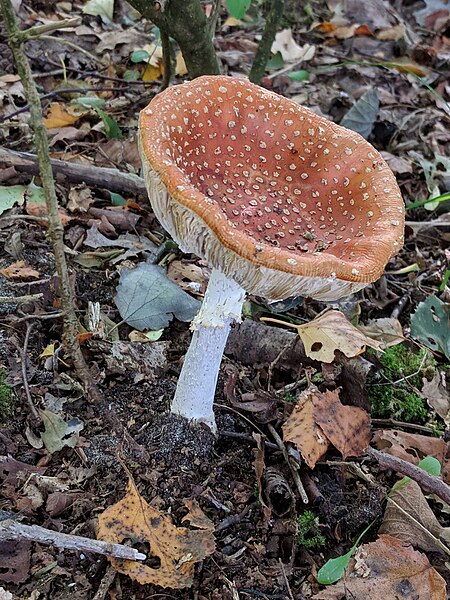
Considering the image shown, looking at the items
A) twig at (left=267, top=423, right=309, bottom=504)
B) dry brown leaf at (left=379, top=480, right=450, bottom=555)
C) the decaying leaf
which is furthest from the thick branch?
dry brown leaf at (left=379, top=480, right=450, bottom=555)

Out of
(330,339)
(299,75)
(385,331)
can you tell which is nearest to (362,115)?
(299,75)

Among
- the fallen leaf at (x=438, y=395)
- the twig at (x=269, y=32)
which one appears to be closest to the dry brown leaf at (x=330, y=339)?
the fallen leaf at (x=438, y=395)

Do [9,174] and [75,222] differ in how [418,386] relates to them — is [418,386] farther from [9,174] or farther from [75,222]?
[9,174]

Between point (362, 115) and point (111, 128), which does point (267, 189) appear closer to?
point (111, 128)

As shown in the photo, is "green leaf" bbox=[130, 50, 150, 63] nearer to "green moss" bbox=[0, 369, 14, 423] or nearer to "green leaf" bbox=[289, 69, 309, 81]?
"green leaf" bbox=[289, 69, 309, 81]

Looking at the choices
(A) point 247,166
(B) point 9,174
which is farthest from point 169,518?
(B) point 9,174
